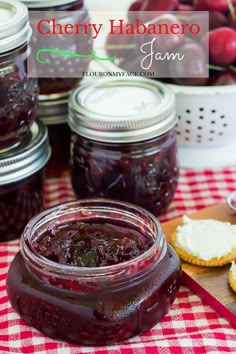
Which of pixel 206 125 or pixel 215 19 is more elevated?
pixel 215 19

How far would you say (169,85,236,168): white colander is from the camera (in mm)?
1374

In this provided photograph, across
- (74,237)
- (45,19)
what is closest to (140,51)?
(45,19)

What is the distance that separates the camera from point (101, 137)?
1227 mm

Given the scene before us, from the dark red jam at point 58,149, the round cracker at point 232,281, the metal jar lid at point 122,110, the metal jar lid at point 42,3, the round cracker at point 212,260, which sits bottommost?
the dark red jam at point 58,149

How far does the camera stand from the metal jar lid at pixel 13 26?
3.62 feet

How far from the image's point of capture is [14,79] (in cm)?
114

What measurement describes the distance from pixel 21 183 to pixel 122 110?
211mm

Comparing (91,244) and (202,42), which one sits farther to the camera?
(202,42)

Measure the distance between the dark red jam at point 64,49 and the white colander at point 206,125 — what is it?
177 mm

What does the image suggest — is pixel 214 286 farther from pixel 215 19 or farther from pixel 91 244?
pixel 215 19

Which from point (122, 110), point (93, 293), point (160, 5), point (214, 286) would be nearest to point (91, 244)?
point (93, 293)

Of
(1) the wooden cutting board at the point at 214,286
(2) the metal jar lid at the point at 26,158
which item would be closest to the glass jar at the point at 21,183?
(2) the metal jar lid at the point at 26,158

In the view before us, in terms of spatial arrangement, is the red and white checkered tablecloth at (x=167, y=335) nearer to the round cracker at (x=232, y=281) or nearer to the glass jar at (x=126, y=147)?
the round cracker at (x=232, y=281)

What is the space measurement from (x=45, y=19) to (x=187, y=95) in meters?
0.29
